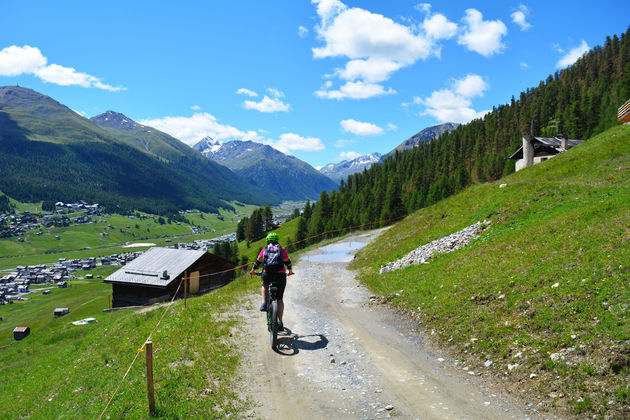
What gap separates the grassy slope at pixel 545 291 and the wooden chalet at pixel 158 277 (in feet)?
135

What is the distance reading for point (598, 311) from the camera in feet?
27.4

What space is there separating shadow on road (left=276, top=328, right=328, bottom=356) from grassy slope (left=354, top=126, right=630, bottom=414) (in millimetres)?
4139

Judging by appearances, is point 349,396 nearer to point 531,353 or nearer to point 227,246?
point 531,353

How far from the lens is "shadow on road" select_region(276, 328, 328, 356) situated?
35.6 feet

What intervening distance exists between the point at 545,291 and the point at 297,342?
821 centimetres

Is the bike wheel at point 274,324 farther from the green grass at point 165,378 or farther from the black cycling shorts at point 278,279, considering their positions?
the green grass at point 165,378

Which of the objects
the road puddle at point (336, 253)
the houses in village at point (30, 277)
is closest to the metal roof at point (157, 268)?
the road puddle at point (336, 253)

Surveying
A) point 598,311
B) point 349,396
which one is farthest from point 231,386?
point 598,311

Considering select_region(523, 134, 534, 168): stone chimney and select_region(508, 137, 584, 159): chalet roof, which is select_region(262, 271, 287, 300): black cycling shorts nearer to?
select_region(523, 134, 534, 168): stone chimney

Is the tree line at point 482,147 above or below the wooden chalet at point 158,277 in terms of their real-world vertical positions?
above

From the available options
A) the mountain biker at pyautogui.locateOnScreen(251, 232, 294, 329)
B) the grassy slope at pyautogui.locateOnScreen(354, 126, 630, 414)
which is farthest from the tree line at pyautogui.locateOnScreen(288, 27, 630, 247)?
the mountain biker at pyautogui.locateOnScreen(251, 232, 294, 329)

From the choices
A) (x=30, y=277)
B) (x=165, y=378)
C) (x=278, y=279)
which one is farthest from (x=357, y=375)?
(x=30, y=277)

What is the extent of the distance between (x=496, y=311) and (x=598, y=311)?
275 cm

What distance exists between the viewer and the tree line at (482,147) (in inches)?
4601
